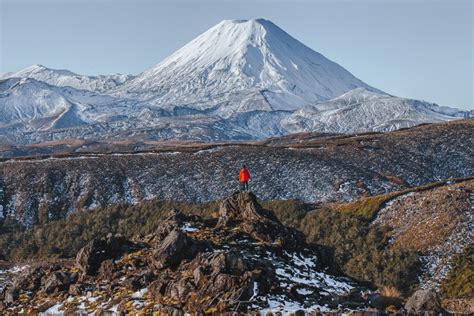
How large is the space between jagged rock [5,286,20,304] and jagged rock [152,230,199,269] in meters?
4.99

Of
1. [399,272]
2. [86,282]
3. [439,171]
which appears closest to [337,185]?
[439,171]

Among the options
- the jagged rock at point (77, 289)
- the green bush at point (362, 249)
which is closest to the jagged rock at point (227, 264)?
the jagged rock at point (77, 289)

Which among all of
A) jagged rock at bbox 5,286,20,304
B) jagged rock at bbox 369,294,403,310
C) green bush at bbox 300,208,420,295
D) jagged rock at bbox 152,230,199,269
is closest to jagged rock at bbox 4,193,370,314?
jagged rock at bbox 152,230,199,269

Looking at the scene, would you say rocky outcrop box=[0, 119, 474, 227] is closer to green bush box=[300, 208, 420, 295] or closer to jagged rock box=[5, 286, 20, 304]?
green bush box=[300, 208, 420, 295]

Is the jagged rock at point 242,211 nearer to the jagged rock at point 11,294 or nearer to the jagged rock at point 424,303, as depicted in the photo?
the jagged rock at point 11,294

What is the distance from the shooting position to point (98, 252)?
21.6m

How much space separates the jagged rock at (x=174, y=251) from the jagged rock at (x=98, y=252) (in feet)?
6.93

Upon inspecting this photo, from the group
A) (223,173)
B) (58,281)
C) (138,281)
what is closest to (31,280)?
(58,281)

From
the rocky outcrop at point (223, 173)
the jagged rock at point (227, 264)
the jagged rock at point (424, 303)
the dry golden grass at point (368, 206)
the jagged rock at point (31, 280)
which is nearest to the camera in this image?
the jagged rock at point (424, 303)

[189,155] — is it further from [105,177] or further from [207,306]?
[207,306]

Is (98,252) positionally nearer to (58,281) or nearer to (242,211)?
(58,281)

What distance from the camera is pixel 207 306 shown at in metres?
17.3

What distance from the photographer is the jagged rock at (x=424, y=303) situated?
1678cm

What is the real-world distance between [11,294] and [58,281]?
1.78 meters
